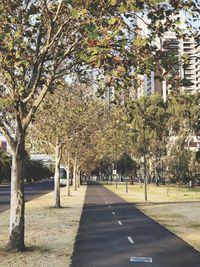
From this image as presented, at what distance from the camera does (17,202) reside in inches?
555

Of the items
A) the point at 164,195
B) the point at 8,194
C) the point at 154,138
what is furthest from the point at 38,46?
the point at 154,138

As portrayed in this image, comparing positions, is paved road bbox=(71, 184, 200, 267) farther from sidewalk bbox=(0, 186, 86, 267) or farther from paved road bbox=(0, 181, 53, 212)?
paved road bbox=(0, 181, 53, 212)

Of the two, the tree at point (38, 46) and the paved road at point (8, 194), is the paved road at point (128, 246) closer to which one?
the tree at point (38, 46)

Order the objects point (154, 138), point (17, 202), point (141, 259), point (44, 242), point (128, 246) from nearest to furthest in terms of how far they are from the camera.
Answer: point (141, 259)
point (17, 202)
point (128, 246)
point (44, 242)
point (154, 138)

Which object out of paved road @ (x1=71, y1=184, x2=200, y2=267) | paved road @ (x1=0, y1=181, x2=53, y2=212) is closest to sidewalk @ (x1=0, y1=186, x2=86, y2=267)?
paved road @ (x1=71, y1=184, x2=200, y2=267)

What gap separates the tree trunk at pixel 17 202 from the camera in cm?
1395

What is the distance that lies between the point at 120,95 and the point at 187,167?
67.4 meters

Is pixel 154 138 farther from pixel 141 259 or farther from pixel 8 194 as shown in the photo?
pixel 141 259

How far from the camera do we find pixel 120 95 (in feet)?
48.3

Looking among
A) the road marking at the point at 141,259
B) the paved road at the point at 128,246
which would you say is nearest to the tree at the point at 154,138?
the paved road at the point at 128,246

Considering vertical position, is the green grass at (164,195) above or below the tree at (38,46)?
below

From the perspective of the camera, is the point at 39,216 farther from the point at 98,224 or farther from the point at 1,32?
the point at 1,32

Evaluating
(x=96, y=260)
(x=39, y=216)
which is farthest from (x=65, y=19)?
(x=39, y=216)

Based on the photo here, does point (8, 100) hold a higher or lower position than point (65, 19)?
lower
